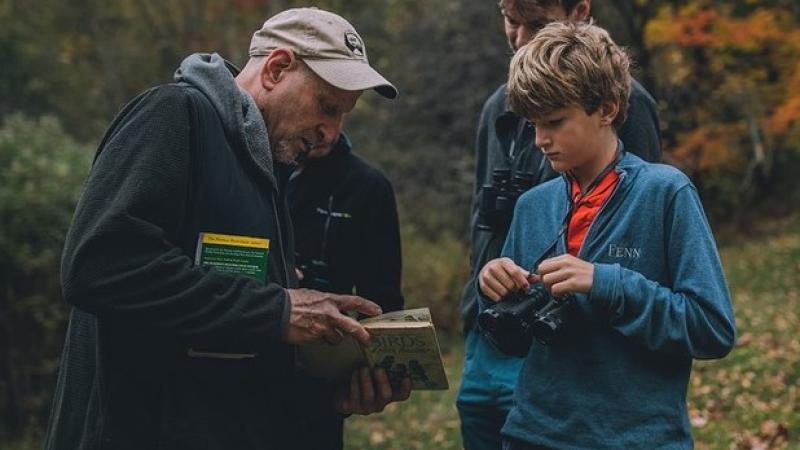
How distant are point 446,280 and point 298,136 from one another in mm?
10778

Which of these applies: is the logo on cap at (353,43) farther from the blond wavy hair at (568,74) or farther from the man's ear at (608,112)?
the man's ear at (608,112)

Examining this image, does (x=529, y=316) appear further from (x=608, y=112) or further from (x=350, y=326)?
(x=608, y=112)

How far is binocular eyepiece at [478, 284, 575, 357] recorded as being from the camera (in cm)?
262

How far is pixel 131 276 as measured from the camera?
2.44 meters

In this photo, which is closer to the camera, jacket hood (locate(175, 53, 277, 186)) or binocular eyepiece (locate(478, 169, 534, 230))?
jacket hood (locate(175, 53, 277, 186))

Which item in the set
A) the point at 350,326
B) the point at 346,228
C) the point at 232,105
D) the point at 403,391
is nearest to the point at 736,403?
the point at 346,228

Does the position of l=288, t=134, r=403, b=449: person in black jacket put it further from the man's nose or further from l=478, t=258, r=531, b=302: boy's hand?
l=478, t=258, r=531, b=302: boy's hand

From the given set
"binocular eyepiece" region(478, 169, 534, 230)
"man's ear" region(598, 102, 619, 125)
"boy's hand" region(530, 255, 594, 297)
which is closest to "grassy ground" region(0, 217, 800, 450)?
"binocular eyepiece" region(478, 169, 534, 230)

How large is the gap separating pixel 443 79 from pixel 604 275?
1852cm

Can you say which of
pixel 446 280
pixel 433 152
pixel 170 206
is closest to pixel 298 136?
pixel 170 206

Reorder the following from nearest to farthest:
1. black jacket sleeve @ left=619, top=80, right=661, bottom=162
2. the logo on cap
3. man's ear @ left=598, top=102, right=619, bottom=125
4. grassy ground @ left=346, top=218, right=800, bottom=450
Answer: man's ear @ left=598, top=102, right=619, bottom=125, the logo on cap, black jacket sleeve @ left=619, top=80, right=661, bottom=162, grassy ground @ left=346, top=218, right=800, bottom=450

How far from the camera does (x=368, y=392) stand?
3027 mm

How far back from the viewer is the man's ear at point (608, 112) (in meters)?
2.81

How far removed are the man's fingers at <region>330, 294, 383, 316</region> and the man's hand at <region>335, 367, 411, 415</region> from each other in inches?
7.2
